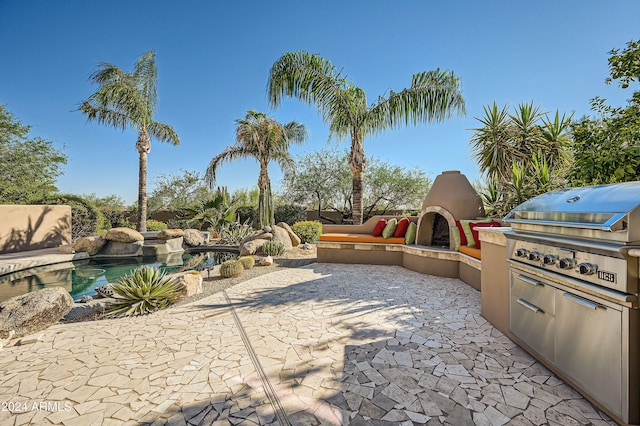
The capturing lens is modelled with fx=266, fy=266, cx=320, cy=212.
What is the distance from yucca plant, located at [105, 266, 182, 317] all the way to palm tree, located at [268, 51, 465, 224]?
6669mm

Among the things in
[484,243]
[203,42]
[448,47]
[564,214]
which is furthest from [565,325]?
[203,42]

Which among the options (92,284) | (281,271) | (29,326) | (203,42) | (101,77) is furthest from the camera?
(101,77)

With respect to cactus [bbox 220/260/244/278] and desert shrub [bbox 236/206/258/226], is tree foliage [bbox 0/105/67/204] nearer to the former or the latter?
desert shrub [bbox 236/206/258/226]

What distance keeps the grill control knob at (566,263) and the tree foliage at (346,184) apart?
1561cm

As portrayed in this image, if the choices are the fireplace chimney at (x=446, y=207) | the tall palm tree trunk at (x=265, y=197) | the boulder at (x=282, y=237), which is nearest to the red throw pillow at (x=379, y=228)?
the fireplace chimney at (x=446, y=207)

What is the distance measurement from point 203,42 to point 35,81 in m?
8.03

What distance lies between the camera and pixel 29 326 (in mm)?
3375

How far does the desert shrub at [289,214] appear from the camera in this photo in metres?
18.1

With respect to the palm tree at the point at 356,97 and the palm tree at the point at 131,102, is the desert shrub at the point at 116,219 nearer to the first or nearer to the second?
the palm tree at the point at 131,102

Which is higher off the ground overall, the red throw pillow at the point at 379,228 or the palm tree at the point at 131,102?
the palm tree at the point at 131,102

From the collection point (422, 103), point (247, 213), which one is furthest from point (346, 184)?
point (422, 103)

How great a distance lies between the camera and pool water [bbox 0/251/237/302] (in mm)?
7027

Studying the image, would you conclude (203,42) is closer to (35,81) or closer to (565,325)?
(35,81)

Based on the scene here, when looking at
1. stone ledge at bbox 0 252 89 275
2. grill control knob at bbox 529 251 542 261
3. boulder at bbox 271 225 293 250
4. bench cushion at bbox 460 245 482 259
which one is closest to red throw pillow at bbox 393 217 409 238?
bench cushion at bbox 460 245 482 259
